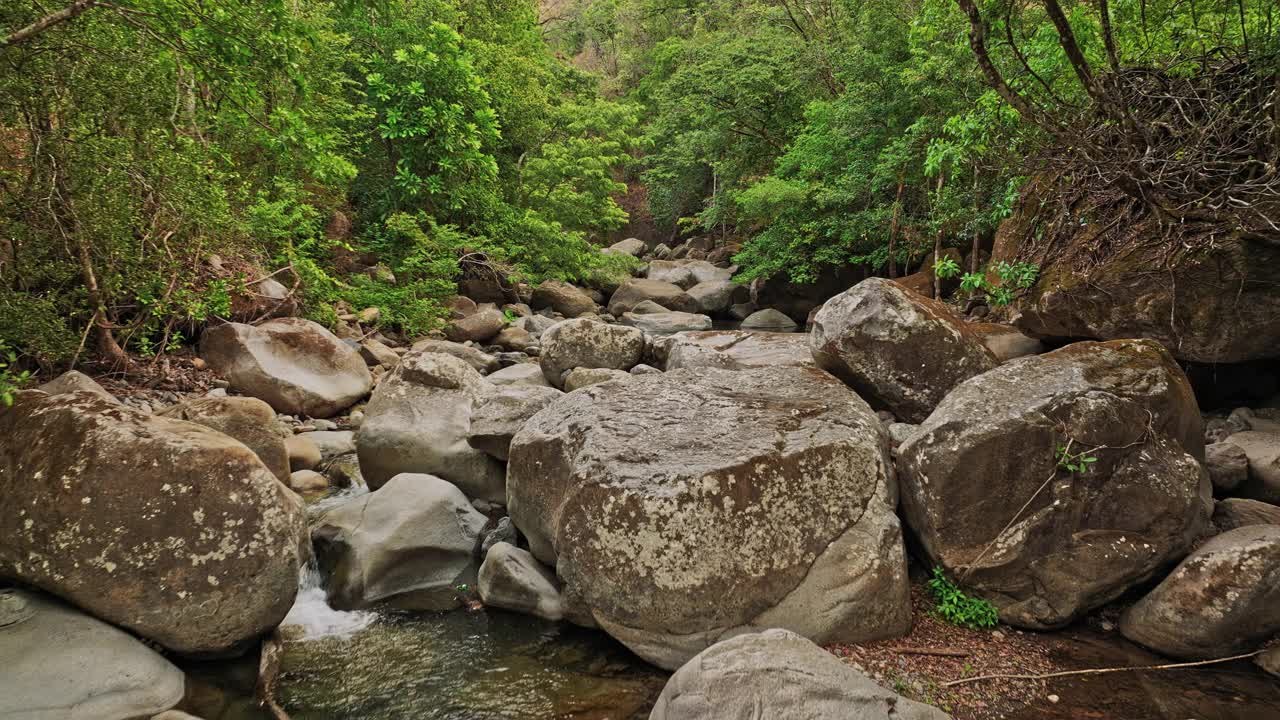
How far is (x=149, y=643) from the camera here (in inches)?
158

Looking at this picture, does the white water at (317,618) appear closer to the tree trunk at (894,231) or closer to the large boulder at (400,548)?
the large boulder at (400,548)

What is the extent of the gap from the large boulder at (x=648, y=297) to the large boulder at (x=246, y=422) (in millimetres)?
12391

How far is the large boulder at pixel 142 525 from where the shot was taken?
12.8 ft

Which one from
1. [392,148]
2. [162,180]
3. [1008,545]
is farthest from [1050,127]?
[392,148]

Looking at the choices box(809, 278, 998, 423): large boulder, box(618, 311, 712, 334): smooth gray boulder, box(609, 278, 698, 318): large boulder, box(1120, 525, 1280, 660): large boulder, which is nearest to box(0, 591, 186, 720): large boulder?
box(809, 278, 998, 423): large boulder

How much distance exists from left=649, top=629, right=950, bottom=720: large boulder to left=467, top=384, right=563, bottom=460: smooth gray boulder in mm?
3405

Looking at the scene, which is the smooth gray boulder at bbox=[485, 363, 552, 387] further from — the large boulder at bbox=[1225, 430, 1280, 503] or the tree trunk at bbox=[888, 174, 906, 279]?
the tree trunk at bbox=[888, 174, 906, 279]

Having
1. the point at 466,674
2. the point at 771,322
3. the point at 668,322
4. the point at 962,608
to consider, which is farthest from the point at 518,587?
the point at 771,322

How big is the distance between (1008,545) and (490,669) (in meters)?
3.63

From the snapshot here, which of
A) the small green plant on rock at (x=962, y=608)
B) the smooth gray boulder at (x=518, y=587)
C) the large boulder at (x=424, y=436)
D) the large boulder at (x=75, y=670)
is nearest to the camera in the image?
the large boulder at (x=75, y=670)

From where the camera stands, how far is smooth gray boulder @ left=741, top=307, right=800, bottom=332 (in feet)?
58.1

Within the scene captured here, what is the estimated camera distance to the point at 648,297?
61.3 feet

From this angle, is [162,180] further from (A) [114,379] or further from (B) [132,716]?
(B) [132,716]

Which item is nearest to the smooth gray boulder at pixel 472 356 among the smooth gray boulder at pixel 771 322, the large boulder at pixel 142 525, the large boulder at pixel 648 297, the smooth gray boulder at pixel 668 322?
the smooth gray boulder at pixel 668 322
